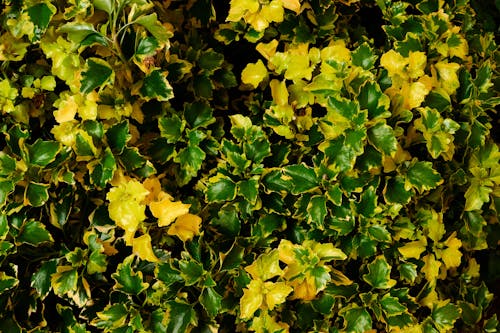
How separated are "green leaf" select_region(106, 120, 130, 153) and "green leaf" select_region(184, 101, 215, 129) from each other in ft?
0.60

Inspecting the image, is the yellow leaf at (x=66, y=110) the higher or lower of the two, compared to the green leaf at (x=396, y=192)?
higher

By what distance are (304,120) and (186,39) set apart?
0.42 meters

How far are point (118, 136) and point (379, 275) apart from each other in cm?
72

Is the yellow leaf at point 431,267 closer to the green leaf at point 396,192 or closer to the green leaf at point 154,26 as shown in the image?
the green leaf at point 396,192

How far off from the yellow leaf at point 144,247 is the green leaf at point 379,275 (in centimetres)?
54

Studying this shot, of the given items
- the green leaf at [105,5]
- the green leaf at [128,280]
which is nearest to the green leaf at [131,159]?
the green leaf at [128,280]

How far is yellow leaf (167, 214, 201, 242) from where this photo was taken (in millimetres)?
1481

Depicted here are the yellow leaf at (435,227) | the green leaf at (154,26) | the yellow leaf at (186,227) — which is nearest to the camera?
Result: the green leaf at (154,26)

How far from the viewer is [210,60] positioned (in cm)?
166

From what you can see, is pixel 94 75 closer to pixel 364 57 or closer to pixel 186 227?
pixel 186 227

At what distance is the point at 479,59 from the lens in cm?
190

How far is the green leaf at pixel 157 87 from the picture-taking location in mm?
1456

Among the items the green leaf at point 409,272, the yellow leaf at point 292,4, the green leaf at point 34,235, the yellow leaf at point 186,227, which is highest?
the yellow leaf at point 292,4

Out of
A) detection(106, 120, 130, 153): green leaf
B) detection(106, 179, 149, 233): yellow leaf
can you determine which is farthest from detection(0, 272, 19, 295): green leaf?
detection(106, 120, 130, 153): green leaf
